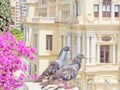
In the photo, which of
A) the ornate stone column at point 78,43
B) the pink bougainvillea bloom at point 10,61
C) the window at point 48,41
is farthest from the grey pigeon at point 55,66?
the window at point 48,41

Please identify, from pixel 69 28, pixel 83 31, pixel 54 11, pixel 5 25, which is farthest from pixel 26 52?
pixel 54 11

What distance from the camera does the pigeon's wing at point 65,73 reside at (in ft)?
29.3

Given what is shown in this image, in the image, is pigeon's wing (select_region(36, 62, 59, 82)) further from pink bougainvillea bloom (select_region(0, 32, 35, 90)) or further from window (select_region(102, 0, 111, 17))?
window (select_region(102, 0, 111, 17))

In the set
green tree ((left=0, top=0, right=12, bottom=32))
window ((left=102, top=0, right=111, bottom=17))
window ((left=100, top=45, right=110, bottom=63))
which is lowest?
window ((left=100, top=45, right=110, bottom=63))

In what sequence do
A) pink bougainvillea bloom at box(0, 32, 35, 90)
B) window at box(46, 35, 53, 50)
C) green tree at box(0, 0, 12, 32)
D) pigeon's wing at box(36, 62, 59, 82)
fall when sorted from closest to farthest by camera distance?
1. pink bougainvillea bloom at box(0, 32, 35, 90)
2. pigeon's wing at box(36, 62, 59, 82)
3. green tree at box(0, 0, 12, 32)
4. window at box(46, 35, 53, 50)

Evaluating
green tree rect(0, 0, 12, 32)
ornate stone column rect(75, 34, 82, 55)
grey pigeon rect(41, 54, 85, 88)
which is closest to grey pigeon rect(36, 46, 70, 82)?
grey pigeon rect(41, 54, 85, 88)

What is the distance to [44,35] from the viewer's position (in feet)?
87.8

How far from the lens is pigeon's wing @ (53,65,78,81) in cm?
893

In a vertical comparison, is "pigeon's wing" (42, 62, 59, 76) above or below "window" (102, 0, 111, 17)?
below

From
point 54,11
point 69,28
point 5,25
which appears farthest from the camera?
point 54,11

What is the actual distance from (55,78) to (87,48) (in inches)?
544

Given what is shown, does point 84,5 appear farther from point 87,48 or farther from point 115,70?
point 115,70

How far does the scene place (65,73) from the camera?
8.96 metres

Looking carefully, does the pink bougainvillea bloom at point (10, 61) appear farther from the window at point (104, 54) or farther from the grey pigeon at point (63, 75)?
the window at point (104, 54)
